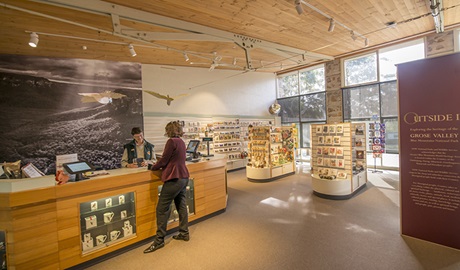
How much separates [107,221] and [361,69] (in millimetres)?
9820

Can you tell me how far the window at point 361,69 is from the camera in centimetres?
844

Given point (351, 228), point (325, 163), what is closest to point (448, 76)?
point (351, 228)

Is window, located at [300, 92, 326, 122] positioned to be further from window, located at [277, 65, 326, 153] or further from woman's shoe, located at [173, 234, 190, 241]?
A: woman's shoe, located at [173, 234, 190, 241]

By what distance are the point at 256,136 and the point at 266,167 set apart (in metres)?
1.14

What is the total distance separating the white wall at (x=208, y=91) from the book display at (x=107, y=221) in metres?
4.54

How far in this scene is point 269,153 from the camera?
7.26m

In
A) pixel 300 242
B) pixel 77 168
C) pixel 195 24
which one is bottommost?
pixel 300 242

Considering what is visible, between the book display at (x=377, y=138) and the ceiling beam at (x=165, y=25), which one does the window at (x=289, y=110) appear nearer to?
the book display at (x=377, y=138)

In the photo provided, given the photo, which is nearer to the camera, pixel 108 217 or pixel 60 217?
pixel 60 217

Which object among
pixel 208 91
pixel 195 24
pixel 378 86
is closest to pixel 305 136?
pixel 378 86

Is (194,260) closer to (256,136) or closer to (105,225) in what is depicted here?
(105,225)

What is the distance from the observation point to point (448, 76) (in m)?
2.96

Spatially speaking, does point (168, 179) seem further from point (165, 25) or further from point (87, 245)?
point (165, 25)

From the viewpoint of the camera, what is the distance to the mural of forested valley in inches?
210
